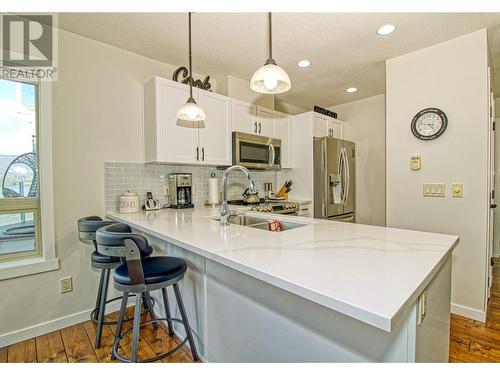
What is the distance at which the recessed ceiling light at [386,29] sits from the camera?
7.05 ft

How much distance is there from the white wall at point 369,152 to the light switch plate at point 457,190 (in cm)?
149

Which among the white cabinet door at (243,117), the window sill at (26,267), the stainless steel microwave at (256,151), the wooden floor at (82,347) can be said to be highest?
the white cabinet door at (243,117)

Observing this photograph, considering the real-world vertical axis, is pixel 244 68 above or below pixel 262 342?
above

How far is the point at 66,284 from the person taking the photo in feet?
7.13

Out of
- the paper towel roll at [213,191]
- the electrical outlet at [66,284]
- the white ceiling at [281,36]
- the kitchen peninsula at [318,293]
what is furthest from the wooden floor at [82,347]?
the white ceiling at [281,36]

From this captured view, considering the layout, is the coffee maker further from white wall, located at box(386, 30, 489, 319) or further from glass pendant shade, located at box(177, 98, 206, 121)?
white wall, located at box(386, 30, 489, 319)

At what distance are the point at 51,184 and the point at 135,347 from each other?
1.52m

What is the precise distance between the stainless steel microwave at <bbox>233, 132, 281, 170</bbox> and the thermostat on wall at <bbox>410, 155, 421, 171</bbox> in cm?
155

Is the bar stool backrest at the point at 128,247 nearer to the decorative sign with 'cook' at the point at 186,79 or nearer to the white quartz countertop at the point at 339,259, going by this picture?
the white quartz countertop at the point at 339,259

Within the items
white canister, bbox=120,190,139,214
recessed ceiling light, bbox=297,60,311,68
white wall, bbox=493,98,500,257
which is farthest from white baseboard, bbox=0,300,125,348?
white wall, bbox=493,98,500,257

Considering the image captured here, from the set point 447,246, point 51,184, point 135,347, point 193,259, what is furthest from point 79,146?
point 447,246

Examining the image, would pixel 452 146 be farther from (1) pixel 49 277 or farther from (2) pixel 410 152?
(1) pixel 49 277

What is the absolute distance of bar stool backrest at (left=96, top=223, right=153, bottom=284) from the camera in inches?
50.5

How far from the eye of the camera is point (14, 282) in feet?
6.38
